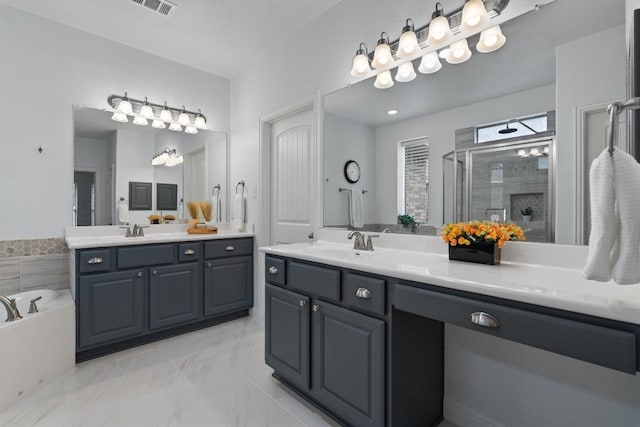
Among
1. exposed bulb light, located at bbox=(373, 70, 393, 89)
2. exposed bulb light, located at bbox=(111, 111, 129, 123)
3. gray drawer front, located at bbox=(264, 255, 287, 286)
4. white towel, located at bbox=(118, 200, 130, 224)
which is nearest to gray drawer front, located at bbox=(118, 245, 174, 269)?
white towel, located at bbox=(118, 200, 130, 224)

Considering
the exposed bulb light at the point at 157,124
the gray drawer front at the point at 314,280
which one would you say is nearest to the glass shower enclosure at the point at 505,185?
the gray drawer front at the point at 314,280

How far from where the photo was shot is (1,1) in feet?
7.77

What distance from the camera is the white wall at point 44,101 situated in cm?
241

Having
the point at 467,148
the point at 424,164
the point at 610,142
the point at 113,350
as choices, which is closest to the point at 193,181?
the point at 113,350

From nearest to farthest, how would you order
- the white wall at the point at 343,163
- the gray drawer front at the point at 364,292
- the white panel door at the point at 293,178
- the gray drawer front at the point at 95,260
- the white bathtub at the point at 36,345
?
1. the gray drawer front at the point at 364,292
2. the white bathtub at the point at 36,345
3. the white wall at the point at 343,163
4. the gray drawer front at the point at 95,260
5. the white panel door at the point at 293,178

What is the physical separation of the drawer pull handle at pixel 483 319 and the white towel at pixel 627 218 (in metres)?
0.35

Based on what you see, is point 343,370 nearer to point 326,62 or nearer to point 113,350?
point 113,350

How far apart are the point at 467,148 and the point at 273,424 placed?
1.82m

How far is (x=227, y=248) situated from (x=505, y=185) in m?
2.45

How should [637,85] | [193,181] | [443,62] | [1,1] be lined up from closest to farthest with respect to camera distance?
1. [637,85]
2. [443,62]
3. [1,1]
4. [193,181]

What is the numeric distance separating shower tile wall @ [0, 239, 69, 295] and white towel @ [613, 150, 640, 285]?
3483 mm

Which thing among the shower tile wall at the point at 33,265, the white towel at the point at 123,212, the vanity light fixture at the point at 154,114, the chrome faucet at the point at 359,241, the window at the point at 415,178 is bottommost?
the shower tile wall at the point at 33,265

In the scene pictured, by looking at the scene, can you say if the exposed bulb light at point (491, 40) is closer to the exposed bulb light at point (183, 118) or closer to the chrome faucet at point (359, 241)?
the chrome faucet at point (359, 241)

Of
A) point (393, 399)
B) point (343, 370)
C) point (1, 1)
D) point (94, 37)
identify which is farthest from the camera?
point (94, 37)
